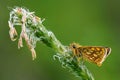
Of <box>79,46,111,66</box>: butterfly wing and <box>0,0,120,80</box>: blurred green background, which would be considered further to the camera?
<box>0,0,120,80</box>: blurred green background

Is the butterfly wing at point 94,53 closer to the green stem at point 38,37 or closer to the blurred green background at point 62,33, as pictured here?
the green stem at point 38,37

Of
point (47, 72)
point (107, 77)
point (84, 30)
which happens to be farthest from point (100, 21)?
point (107, 77)

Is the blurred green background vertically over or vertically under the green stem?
over

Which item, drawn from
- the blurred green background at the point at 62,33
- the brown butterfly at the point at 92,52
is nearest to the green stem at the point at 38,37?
the brown butterfly at the point at 92,52

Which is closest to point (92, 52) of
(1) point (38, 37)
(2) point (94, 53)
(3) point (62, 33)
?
(2) point (94, 53)

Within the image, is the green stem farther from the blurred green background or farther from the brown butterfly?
the blurred green background

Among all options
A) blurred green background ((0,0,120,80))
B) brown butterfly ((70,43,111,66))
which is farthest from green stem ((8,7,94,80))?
blurred green background ((0,0,120,80))

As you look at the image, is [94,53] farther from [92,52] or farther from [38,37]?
[38,37]

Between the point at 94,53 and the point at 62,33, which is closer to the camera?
the point at 94,53
